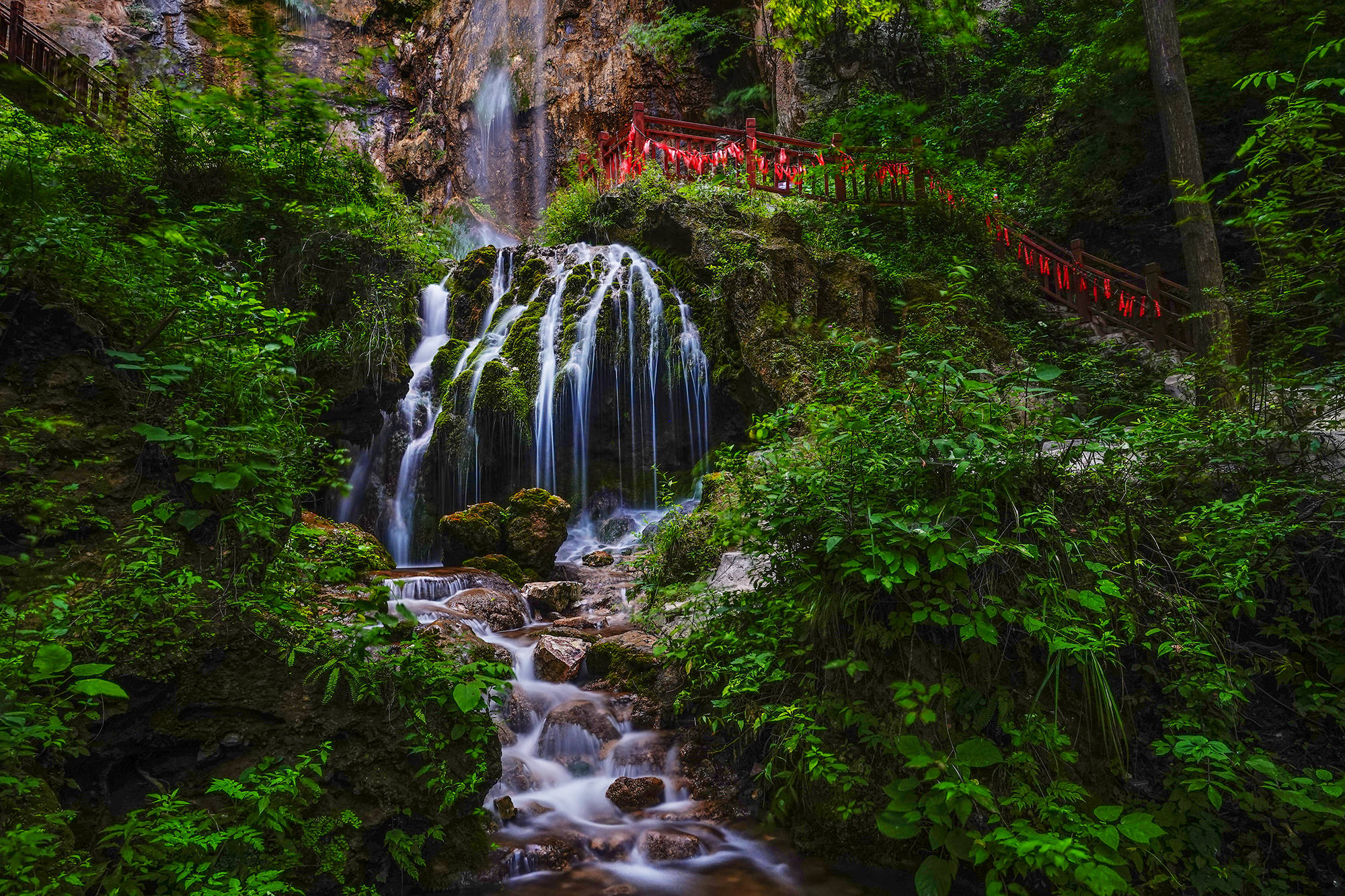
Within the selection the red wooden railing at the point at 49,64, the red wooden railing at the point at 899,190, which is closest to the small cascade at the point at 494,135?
the red wooden railing at the point at 899,190

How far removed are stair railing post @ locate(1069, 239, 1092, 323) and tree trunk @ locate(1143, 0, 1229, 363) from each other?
3291 millimetres

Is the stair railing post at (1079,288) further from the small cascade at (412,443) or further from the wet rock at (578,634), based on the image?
the small cascade at (412,443)

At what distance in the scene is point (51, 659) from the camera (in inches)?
74.7

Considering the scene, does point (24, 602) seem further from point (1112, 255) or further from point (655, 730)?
point (1112, 255)

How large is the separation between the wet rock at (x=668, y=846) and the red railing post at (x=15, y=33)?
13.2 metres

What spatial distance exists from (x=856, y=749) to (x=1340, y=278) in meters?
3.66

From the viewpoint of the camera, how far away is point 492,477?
36.3 ft

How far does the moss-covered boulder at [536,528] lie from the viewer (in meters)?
8.57

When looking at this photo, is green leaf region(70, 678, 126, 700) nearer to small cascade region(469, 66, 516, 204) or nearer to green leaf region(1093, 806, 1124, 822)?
green leaf region(1093, 806, 1124, 822)

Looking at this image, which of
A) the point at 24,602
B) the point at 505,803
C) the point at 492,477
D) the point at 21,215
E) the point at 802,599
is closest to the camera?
the point at 24,602

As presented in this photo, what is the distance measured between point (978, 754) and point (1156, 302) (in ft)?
32.5

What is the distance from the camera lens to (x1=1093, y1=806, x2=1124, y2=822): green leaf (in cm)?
239

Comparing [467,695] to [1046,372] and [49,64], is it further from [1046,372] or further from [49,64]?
[49,64]

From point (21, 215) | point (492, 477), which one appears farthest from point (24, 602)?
point (492, 477)
